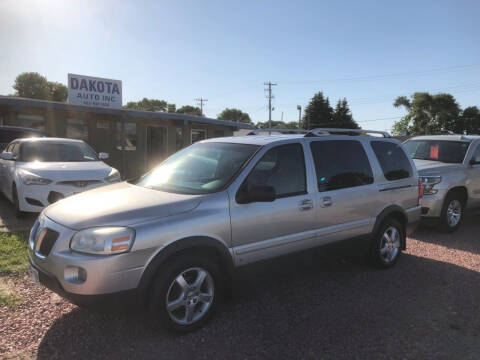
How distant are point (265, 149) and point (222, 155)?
477mm

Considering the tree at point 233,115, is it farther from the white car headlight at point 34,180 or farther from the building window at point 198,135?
the white car headlight at point 34,180

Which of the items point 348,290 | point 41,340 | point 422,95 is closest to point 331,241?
point 348,290

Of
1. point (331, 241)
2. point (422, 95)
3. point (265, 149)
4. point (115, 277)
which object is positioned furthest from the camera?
point (422, 95)

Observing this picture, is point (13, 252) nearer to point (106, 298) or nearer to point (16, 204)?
point (16, 204)

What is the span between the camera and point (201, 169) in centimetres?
381

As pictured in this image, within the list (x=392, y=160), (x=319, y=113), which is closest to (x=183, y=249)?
(x=392, y=160)

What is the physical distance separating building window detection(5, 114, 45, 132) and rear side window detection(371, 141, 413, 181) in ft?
42.0

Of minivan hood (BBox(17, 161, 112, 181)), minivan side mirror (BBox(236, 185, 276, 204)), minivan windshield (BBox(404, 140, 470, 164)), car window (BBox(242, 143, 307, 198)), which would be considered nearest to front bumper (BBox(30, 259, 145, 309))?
minivan side mirror (BBox(236, 185, 276, 204))

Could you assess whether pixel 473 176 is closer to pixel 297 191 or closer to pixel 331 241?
pixel 331 241

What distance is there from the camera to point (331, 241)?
410 cm

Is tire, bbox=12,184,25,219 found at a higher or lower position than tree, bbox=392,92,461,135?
lower

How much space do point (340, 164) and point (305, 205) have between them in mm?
817

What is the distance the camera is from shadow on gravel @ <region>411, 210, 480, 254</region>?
→ 6.09m

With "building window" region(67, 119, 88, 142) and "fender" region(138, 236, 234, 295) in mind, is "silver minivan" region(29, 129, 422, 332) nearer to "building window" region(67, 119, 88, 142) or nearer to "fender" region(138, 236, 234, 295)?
"fender" region(138, 236, 234, 295)
